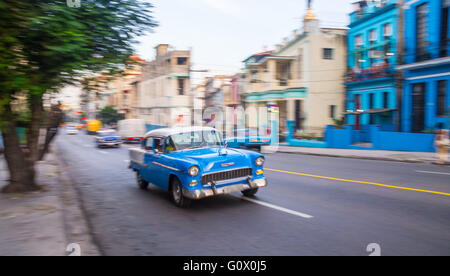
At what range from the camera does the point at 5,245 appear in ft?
17.1

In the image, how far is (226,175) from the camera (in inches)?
292

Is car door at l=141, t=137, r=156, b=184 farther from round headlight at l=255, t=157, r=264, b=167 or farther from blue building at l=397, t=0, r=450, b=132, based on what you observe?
blue building at l=397, t=0, r=450, b=132

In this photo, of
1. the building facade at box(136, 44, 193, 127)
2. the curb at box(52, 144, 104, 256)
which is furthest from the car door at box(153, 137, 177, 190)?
the building facade at box(136, 44, 193, 127)

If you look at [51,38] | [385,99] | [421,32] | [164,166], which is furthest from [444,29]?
[51,38]

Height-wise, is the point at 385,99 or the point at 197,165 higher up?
the point at 385,99

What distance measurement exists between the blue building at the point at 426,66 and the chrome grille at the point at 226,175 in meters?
16.8

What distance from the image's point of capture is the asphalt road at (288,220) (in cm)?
507

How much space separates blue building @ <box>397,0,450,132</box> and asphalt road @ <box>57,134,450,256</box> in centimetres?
1224

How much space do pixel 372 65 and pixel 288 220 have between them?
22.8 metres

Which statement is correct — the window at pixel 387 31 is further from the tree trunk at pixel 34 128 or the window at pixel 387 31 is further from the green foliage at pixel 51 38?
the tree trunk at pixel 34 128

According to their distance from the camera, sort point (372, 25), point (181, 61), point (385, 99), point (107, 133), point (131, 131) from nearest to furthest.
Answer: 1. point (385, 99)
2. point (372, 25)
3. point (107, 133)
4. point (131, 131)
5. point (181, 61)

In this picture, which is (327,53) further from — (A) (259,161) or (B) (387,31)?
(A) (259,161)
